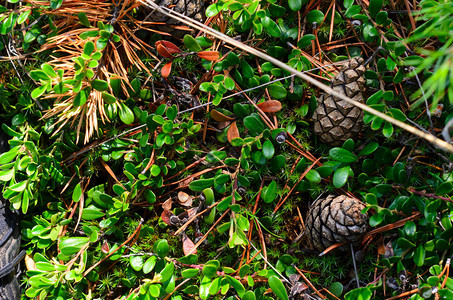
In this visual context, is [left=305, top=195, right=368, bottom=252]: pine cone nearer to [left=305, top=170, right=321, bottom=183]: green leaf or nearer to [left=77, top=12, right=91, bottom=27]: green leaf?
[left=305, top=170, right=321, bottom=183]: green leaf

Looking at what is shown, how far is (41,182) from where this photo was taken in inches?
99.3

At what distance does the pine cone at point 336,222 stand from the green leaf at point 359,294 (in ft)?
0.79

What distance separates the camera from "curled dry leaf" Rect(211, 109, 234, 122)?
2.43m

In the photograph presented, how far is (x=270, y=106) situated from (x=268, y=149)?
10.9 inches

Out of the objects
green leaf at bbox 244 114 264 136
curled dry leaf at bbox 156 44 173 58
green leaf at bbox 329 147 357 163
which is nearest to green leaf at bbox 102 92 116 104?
curled dry leaf at bbox 156 44 173 58

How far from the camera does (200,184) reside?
236 cm

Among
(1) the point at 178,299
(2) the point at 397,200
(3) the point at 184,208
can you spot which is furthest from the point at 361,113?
(1) the point at 178,299

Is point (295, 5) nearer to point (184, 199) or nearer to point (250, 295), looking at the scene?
point (184, 199)

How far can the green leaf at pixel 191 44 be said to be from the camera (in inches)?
92.6

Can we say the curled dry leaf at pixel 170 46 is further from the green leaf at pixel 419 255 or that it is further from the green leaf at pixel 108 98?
the green leaf at pixel 419 255

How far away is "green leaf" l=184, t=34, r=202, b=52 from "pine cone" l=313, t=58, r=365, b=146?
32.5 inches

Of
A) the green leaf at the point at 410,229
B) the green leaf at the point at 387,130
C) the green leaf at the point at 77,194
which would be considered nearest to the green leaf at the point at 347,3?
the green leaf at the point at 387,130

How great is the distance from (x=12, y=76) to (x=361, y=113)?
2313 millimetres

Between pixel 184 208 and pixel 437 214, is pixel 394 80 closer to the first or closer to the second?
pixel 437 214
